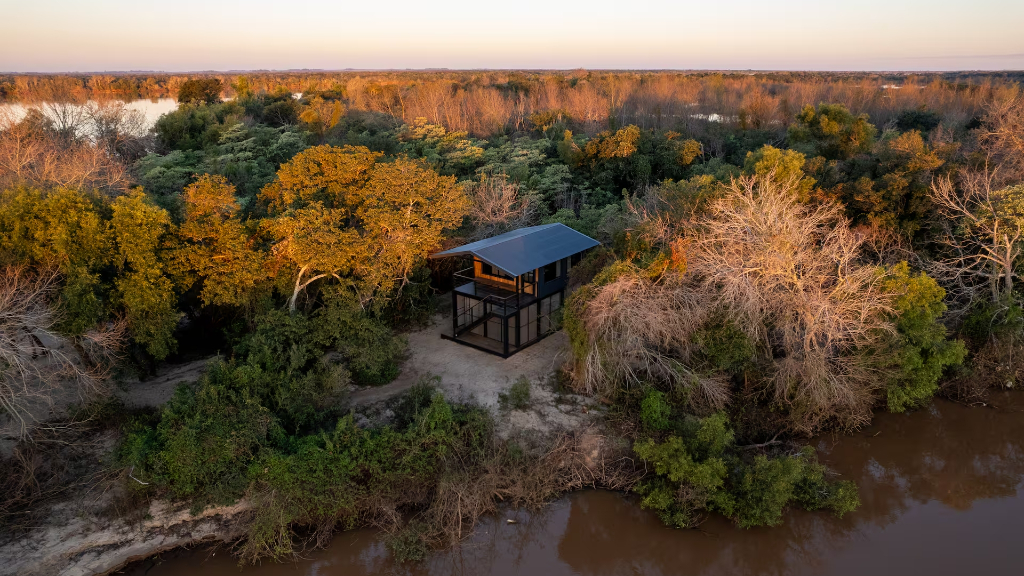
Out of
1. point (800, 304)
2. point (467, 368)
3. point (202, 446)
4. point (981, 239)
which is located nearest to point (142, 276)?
point (202, 446)

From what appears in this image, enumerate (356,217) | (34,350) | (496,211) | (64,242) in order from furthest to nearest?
(496,211), (356,217), (64,242), (34,350)

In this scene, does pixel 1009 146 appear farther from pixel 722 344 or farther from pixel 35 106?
pixel 35 106

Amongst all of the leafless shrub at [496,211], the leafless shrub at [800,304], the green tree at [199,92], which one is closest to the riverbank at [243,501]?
the leafless shrub at [800,304]

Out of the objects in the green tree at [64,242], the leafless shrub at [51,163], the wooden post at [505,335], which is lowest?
the wooden post at [505,335]

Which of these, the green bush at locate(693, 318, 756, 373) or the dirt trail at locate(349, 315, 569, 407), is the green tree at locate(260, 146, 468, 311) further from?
the green bush at locate(693, 318, 756, 373)

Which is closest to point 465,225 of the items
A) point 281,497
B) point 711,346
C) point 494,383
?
point 494,383

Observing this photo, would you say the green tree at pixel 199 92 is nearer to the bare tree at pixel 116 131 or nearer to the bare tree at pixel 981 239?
the bare tree at pixel 116 131
